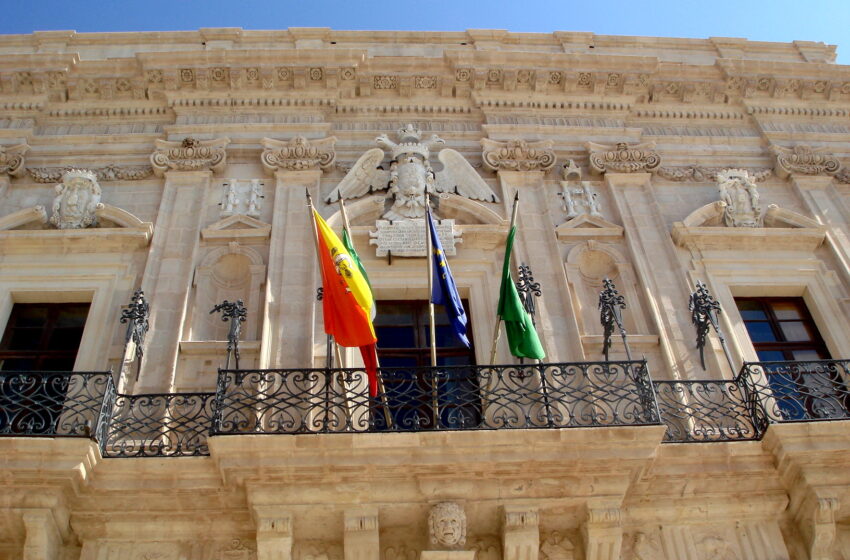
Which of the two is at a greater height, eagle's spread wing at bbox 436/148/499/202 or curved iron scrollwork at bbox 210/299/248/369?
eagle's spread wing at bbox 436/148/499/202

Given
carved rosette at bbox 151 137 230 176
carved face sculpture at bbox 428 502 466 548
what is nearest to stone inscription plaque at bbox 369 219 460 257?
carved rosette at bbox 151 137 230 176

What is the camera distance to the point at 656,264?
34.6ft

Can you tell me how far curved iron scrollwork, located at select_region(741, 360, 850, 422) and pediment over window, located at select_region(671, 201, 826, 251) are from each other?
1860 millimetres

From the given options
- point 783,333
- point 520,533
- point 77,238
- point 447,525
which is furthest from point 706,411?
point 77,238

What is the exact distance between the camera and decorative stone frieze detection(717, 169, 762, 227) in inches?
443

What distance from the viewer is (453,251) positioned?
10.5 metres

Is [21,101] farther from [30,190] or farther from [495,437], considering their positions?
[495,437]

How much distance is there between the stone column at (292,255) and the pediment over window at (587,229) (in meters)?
2.94

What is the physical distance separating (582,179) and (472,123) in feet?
5.95

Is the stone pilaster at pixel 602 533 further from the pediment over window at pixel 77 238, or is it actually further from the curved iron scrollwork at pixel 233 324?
the pediment over window at pixel 77 238

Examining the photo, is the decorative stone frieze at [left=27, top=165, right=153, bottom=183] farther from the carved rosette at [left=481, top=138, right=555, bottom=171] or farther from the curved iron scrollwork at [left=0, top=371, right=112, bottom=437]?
the carved rosette at [left=481, top=138, right=555, bottom=171]

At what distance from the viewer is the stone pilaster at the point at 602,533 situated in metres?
7.38

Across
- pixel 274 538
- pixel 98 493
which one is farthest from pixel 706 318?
pixel 98 493

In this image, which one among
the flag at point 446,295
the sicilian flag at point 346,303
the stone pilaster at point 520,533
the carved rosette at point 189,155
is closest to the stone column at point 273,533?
the sicilian flag at point 346,303
